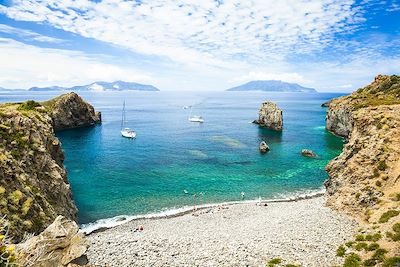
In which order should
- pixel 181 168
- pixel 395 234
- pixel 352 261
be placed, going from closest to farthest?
1. pixel 352 261
2. pixel 395 234
3. pixel 181 168

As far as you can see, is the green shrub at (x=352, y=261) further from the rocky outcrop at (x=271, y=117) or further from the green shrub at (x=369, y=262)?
the rocky outcrop at (x=271, y=117)

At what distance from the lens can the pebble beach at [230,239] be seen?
103 feet

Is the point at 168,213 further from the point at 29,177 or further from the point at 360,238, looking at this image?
the point at 360,238

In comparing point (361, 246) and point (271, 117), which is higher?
point (271, 117)

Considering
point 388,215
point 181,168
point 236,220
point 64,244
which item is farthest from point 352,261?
point 181,168

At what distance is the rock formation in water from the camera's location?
117 ft

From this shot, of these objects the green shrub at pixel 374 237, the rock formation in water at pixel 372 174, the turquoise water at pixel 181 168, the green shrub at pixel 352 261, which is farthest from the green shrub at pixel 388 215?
the turquoise water at pixel 181 168

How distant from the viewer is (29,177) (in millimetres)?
36562

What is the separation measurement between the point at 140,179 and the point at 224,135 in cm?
6449

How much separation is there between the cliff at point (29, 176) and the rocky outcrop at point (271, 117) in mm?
105896

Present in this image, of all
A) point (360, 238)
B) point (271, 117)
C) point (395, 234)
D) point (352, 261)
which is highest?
point (271, 117)

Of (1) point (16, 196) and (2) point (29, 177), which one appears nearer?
(1) point (16, 196)

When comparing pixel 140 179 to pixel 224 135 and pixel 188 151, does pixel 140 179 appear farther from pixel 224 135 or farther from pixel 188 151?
pixel 224 135

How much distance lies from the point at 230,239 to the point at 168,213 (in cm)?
1772
